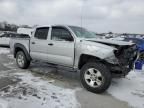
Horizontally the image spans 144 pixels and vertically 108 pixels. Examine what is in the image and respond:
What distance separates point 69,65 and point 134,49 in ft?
6.81

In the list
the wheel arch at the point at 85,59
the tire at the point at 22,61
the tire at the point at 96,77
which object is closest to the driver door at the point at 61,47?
the wheel arch at the point at 85,59

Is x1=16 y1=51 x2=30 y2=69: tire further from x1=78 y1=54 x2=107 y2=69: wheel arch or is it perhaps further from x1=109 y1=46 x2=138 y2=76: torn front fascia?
x1=109 y1=46 x2=138 y2=76: torn front fascia

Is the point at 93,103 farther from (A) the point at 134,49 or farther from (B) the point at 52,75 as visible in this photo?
(B) the point at 52,75

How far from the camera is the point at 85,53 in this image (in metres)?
4.75

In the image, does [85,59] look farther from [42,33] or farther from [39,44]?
[42,33]

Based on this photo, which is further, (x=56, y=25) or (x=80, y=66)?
(x=56, y=25)

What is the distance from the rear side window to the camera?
6149 mm

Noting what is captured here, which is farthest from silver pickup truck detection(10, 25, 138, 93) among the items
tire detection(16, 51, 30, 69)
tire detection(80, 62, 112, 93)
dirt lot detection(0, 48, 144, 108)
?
tire detection(16, 51, 30, 69)

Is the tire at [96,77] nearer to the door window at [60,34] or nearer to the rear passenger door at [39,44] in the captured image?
the door window at [60,34]

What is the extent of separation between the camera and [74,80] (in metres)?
5.82

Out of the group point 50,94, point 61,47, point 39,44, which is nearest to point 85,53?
point 61,47

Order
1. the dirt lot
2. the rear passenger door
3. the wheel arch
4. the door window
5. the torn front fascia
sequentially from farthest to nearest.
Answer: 1. the rear passenger door
2. the door window
3. the wheel arch
4. the torn front fascia
5. the dirt lot

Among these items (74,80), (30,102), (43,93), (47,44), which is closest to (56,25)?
(47,44)

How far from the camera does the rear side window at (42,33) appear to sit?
6149mm
